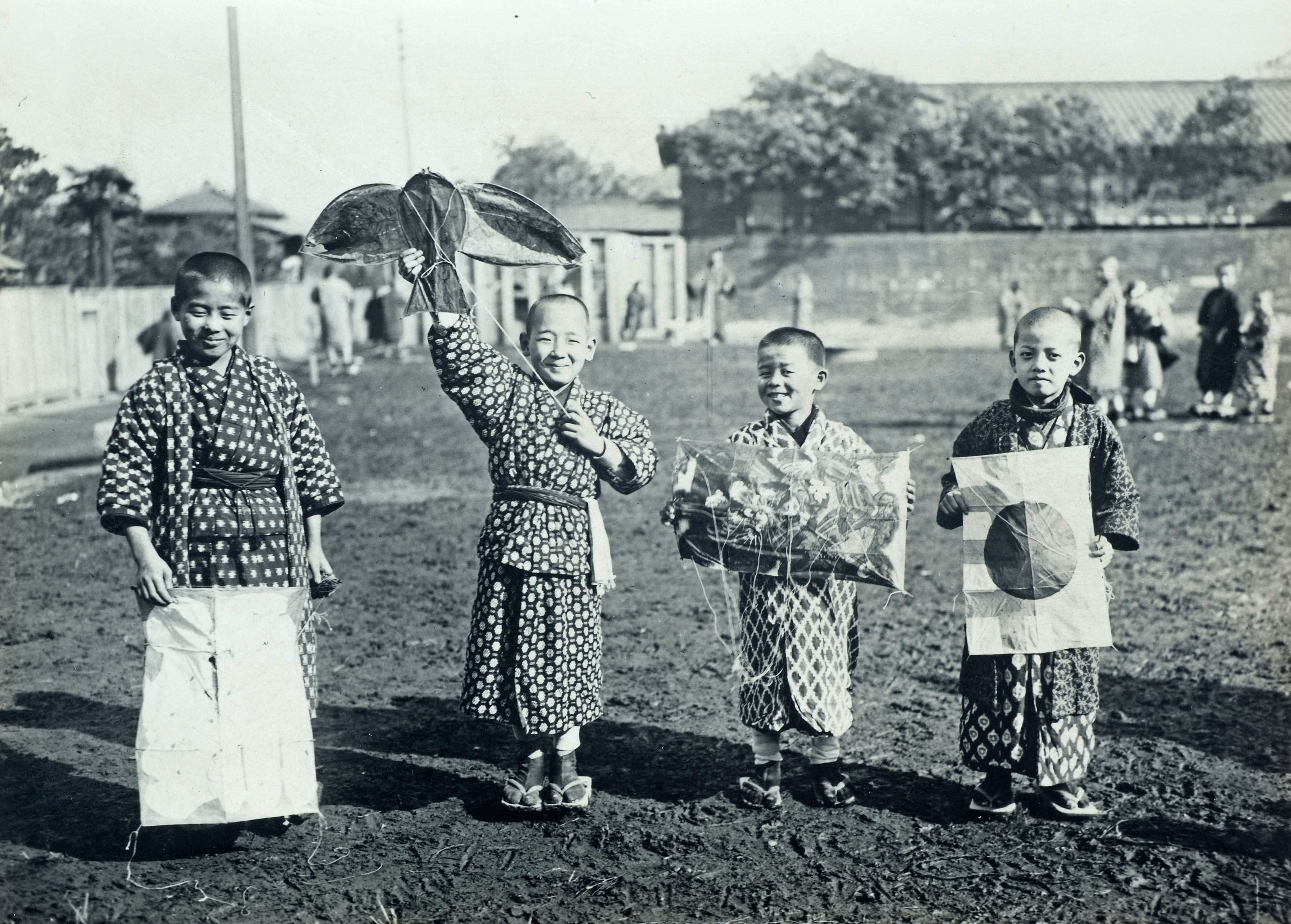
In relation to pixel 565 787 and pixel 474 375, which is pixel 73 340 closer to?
pixel 474 375

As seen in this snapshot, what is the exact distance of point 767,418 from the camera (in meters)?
3.97

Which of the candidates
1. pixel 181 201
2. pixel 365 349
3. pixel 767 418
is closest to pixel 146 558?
pixel 767 418

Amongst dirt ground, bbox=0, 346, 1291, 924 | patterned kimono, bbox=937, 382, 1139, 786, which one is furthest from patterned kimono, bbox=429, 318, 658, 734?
patterned kimono, bbox=937, 382, 1139, 786

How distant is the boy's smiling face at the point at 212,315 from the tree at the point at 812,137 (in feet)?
75.3

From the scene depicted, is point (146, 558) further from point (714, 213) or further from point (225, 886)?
point (714, 213)

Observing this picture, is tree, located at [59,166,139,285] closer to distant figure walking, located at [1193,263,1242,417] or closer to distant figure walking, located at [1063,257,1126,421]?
distant figure walking, located at [1063,257,1126,421]

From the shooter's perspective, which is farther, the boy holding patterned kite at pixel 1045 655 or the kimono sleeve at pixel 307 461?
the kimono sleeve at pixel 307 461

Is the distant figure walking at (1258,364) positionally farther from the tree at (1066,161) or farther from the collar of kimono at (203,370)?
the tree at (1066,161)

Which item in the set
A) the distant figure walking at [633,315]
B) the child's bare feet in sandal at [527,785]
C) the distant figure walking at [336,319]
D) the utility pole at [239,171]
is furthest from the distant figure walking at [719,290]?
the child's bare feet in sandal at [527,785]

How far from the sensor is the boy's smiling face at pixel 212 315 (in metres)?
3.55

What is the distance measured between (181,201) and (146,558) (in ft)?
49.0

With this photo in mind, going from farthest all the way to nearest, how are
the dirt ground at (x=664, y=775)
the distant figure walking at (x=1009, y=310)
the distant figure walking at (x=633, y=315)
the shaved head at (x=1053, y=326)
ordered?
the distant figure walking at (x=633, y=315), the distant figure walking at (x=1009, y=310), the shaved head at (x=1053, y=326), the dirt ground at (x=664, y=775)

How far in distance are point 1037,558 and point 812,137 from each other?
24.5m

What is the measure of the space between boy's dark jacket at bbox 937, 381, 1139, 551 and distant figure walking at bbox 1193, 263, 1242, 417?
9.61 m
